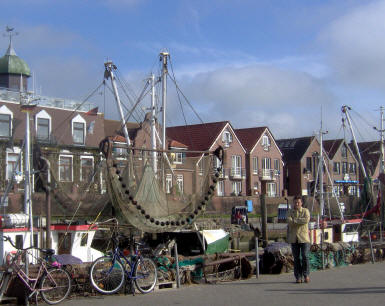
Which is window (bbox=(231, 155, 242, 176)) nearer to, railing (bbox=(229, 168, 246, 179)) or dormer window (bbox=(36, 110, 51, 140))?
railing (bbox=(229, 168, 246, 179))

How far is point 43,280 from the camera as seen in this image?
1059 cm

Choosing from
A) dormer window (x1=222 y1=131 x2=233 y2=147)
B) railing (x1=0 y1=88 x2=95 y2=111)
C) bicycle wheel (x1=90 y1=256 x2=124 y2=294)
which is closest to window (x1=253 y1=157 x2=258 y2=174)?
dormer window (x1=222 y1=131 x2=233 y2=147)

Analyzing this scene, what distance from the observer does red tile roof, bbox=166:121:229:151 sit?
63562 mm

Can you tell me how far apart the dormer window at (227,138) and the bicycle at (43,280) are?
2122 inches

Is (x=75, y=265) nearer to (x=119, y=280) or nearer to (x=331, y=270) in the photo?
(x=119, y=280)

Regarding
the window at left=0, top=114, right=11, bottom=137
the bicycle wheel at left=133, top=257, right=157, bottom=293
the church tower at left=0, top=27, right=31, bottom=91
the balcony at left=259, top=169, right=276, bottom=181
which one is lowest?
the bicycle wheel at left=133, top=257, right=157, bottom=293

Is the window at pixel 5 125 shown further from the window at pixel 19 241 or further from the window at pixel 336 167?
the window at pixel 336 167

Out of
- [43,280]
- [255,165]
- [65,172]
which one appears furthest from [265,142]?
[43,280]

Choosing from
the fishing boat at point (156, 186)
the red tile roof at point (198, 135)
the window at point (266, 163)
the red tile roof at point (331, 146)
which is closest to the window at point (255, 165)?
the window at point (266, 163)

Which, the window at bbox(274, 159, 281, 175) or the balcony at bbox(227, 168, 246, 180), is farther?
the window at bbox(274, 159, 281, 175)

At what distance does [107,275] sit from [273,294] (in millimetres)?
3348

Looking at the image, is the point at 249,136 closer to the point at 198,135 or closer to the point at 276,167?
the point at 276,167

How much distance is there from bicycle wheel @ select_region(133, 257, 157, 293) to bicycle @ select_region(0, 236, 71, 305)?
1.58 m

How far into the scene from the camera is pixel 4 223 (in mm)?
16172
